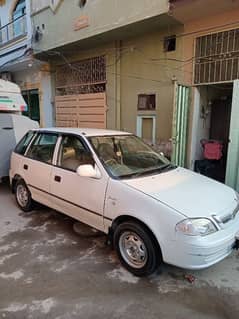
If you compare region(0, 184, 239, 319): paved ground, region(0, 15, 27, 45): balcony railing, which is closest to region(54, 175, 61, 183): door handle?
region(0, 184, 239, 319): paved ground

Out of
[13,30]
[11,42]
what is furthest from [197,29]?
[13,30]

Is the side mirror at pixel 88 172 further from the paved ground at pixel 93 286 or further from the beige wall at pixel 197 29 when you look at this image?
the beige wall at pixel 197 29

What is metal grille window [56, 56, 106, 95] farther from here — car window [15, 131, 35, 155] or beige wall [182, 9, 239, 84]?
car window [15, 131, 35, 155]

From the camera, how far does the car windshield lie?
319 centimetres

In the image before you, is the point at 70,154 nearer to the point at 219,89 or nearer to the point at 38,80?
the point at 219,89

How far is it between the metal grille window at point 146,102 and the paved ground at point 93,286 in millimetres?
4406

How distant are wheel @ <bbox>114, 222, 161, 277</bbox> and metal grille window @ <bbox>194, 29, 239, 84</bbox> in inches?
173

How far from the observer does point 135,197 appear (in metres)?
2.70

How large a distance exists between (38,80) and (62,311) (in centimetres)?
951

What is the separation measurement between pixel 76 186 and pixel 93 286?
126 centimetres

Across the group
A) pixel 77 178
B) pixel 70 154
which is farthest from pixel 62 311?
pixel 70 154

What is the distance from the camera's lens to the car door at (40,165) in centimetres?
390

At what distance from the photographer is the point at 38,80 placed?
10109mm

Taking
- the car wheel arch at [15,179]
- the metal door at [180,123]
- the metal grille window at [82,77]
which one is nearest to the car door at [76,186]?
the car wheel arch at [15,179]
